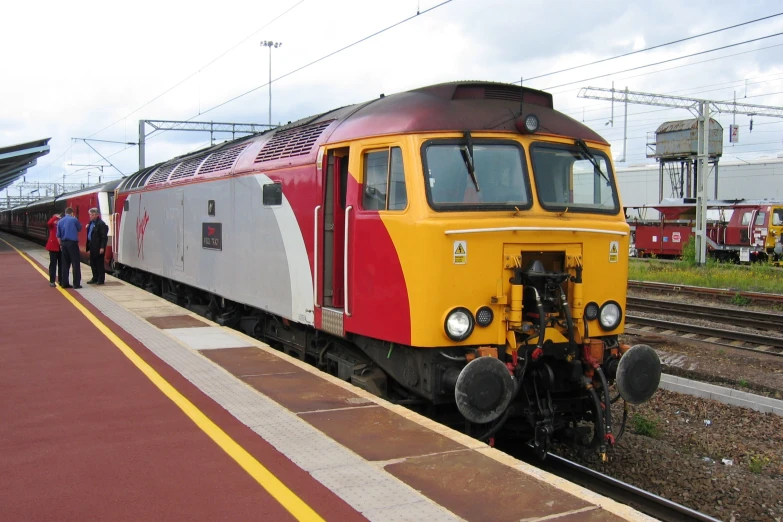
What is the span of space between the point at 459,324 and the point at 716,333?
8158 millimetres

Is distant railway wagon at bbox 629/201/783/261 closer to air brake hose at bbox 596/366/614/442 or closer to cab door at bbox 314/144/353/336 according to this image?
air brake hose at bbox 596/366/614/442

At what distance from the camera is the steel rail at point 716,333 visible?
11.1 m

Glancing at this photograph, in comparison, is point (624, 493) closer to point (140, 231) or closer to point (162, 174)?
point (162, 174)

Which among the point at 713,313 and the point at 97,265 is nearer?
the point at 713,313

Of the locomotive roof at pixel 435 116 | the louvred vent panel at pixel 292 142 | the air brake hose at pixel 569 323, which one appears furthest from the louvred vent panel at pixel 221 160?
the air brake hose at pixel 569 323

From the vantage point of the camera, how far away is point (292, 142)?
805cm

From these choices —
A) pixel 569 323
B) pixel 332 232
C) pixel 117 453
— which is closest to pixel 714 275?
pixel 569 323

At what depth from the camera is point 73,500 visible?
3.93m

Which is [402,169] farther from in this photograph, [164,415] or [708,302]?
[708,302]

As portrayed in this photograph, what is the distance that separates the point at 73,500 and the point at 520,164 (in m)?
4.31

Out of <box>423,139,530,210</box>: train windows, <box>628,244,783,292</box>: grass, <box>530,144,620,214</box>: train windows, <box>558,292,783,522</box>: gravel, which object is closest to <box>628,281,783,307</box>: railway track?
<box>628,244,783,292</box>: grass

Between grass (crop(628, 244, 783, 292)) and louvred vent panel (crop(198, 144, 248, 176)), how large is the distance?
12497 mm

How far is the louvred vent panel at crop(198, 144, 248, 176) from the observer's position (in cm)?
997

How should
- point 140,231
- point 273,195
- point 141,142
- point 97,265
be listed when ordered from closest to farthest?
point 273,195, point 97,265, point 140,231, point 141,142
